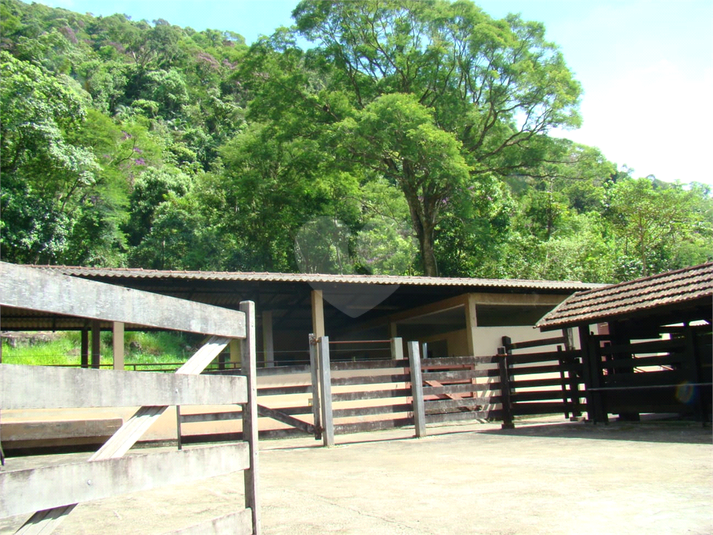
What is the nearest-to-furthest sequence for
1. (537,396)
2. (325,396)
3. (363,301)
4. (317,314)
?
(325,396)
(537,396)
(317,314)
(363,301)

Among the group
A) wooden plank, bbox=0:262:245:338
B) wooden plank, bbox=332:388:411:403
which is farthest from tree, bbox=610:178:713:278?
wooden plank, bbox=0:262:245:338

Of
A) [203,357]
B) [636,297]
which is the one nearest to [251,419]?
[203,357]

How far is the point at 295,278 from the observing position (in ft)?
42.0

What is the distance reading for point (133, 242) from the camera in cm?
3900

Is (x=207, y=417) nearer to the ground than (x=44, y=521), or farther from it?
nearer to the ground

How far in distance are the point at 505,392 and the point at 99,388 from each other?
28.6 ft

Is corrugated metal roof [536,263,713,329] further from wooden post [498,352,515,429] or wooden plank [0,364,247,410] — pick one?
wooden plank [0,364,247,410]

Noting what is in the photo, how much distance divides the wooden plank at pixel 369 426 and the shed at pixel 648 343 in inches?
105

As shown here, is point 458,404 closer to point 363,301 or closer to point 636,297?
point 636,297

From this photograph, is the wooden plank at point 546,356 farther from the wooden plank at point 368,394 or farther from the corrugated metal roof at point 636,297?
the wooden plank at point 368,394

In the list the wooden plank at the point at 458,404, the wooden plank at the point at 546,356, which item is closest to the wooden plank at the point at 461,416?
the wooden plank at the point at 458,404

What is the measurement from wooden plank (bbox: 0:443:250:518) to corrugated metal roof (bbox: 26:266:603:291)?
29.3 feet

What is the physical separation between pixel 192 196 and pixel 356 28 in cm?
1352

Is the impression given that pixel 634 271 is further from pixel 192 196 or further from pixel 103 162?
pixel 103 162
